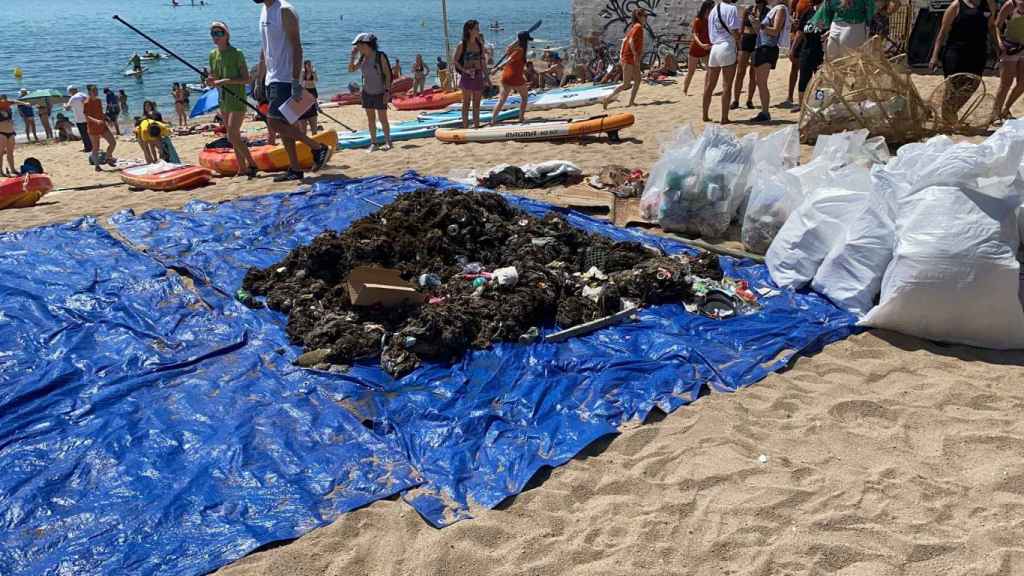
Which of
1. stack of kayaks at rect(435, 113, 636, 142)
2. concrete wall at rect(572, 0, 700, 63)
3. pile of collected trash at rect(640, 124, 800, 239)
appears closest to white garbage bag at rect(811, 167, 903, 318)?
pile of collected trash at rect(640, 124, 800, 239)

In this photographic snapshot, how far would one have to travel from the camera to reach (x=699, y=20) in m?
12.4

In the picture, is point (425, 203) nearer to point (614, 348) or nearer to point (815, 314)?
point (614, 348)

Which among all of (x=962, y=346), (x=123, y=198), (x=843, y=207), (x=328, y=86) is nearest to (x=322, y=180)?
(x=123, y=198)

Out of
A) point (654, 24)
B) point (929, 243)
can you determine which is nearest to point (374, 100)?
point (929, 243)

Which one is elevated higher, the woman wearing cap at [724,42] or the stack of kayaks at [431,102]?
the woman wearing cap at [724,42]

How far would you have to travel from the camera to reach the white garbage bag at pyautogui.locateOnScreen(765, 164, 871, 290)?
466 centimetres

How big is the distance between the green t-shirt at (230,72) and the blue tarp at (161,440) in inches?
162

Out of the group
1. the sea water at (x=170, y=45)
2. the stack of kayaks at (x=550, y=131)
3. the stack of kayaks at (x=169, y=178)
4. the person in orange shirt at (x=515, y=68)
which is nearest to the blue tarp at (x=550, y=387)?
the stack of kayaks at (x=169, y=178)

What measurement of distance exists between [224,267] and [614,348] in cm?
306

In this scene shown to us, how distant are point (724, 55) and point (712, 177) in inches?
174

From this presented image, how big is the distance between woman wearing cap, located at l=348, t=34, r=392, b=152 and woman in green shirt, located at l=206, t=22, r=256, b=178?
1.85 m

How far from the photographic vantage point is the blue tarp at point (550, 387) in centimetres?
320

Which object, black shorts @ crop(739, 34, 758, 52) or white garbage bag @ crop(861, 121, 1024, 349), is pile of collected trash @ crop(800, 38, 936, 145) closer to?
black shorts @ crop(739, 34, 758, 52)

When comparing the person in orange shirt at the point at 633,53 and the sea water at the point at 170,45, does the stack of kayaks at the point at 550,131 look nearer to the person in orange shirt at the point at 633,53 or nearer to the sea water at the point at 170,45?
the person in orange shirt at the point at 633,53
